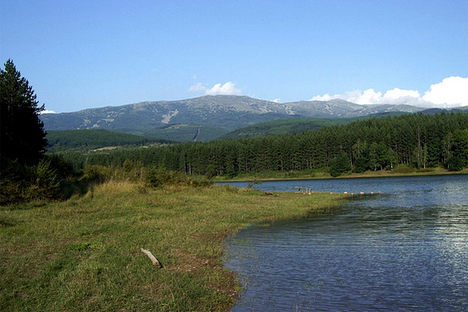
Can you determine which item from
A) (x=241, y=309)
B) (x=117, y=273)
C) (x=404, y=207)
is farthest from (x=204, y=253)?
(x=404, y=207)

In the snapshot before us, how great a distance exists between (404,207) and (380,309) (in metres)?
26.9

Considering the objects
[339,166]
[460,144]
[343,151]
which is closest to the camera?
[460,144]

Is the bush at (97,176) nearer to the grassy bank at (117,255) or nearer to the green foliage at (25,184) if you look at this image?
the green foliage at (25,184)

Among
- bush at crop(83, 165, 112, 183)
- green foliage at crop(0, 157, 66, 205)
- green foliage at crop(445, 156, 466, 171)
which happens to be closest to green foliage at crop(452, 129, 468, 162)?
green foliage at crop(445, 156, 466, 171)

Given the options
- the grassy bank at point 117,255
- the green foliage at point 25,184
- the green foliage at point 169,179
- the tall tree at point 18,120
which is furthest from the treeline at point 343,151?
the grassy bank at point 117,255

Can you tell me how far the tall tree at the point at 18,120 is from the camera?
130 feet

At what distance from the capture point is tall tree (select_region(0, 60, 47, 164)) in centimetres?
3956

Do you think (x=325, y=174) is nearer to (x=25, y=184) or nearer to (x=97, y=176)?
(x=97, y=176)

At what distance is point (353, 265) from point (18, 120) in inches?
1647

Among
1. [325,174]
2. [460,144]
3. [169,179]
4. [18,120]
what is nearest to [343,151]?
[325,174]

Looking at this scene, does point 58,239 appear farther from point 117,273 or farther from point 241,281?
point 241,281

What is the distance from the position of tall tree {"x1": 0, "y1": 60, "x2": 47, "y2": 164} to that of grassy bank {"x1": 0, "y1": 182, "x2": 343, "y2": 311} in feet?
43.8

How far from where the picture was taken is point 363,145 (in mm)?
127250

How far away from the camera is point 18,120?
45.2 meters
